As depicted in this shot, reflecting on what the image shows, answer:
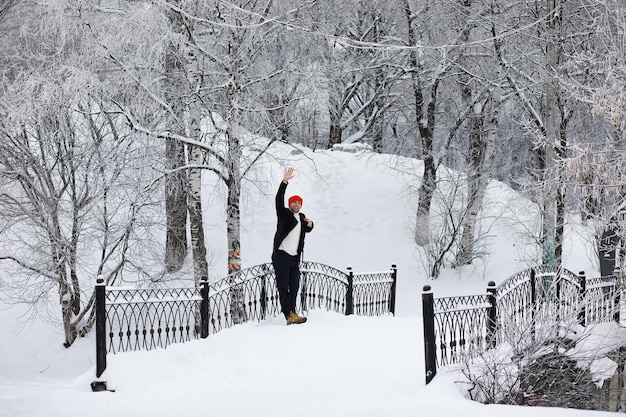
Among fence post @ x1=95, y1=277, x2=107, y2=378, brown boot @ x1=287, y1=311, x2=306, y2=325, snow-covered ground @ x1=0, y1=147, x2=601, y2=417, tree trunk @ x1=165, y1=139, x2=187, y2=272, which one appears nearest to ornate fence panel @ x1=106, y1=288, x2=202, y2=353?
fence post @ x1=95, y1=277, x2=107, y2=378

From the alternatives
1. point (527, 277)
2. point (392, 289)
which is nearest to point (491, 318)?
point (527, 277)

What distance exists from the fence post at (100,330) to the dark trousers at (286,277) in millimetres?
2547

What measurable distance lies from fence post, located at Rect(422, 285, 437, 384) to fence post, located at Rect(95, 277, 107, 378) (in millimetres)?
3526

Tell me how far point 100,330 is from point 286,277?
2.73 meters

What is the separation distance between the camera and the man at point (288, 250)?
985cm

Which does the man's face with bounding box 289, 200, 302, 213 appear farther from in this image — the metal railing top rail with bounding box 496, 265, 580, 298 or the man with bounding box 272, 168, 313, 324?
the metal railing top rail with bounding box 496, 265, 580, 298

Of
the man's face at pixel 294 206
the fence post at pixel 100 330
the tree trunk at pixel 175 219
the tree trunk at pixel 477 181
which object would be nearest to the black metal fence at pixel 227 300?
the fence post at pixel 100 330

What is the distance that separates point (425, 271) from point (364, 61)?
9.61 metres

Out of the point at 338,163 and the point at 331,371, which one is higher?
the point at 338,163

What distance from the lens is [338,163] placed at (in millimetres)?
24500

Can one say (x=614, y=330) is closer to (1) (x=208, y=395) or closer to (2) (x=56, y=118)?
(1) (x=208, y=395)

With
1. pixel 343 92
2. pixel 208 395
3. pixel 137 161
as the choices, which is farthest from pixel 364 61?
pixel 208 395

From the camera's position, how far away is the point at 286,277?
9922 mm

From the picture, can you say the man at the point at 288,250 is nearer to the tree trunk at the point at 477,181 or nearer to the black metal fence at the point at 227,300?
the black metal fence at the point at 227,300
